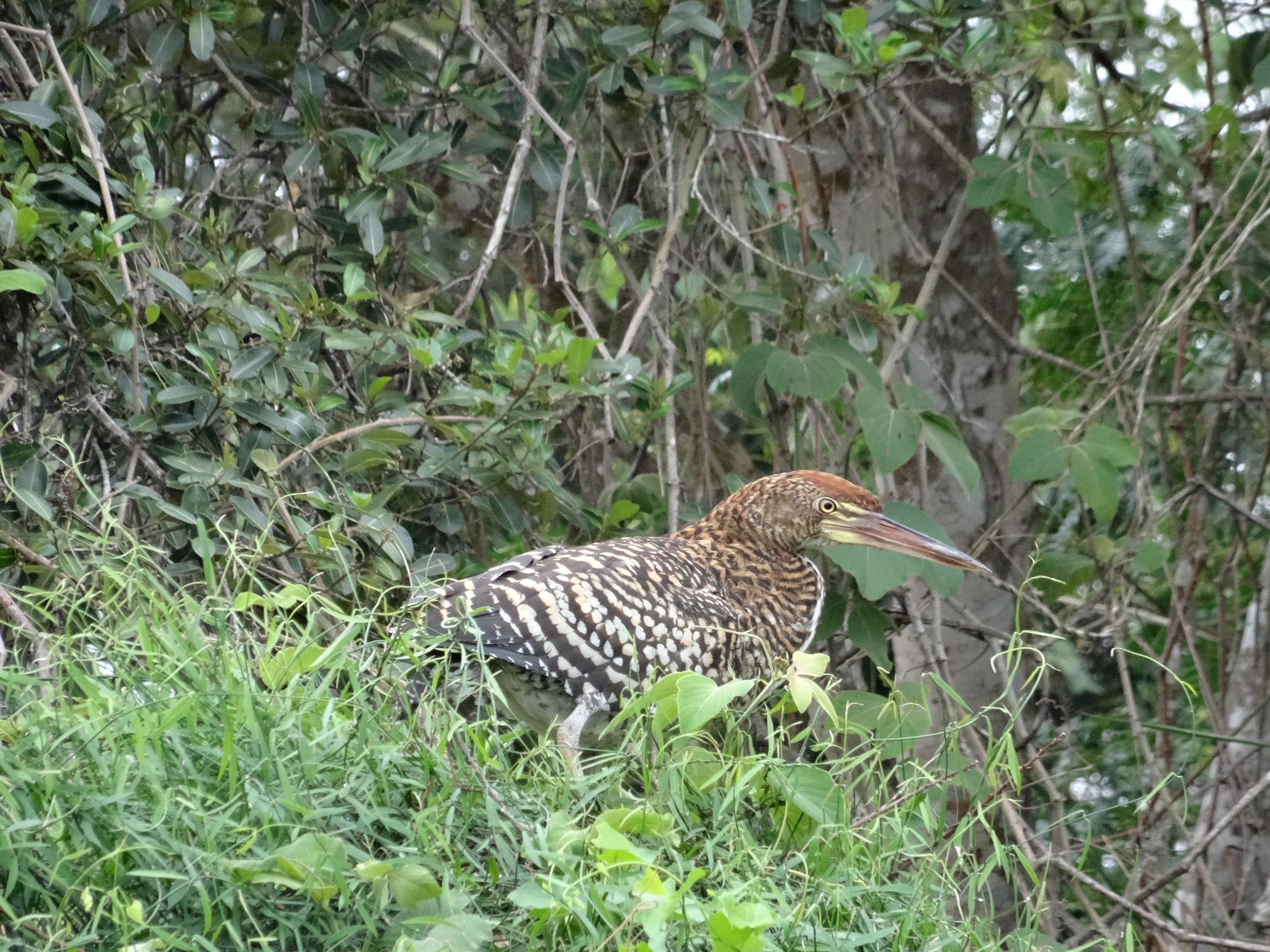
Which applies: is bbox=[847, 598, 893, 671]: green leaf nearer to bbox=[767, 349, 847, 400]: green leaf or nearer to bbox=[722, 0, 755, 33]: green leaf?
bbox=[767, 349, 847, 400]: green leaf

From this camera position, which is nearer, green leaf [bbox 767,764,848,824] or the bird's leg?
green leaf [bbox 767,764,848,824]

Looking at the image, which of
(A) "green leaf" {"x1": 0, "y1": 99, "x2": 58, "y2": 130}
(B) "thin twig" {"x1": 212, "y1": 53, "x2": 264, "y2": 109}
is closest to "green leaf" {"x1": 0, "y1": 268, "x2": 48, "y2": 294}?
(A) "green leaf" {"x1": 0, "y1": 99, "x2": 58, "y2": 130}

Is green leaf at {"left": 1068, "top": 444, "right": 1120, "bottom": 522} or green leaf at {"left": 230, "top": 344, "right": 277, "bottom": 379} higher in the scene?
green leaf at {"left": 230, "top": 344, "right": 277, "bottom": 379}

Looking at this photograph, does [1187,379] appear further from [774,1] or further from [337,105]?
[337,105]

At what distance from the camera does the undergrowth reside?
1646 mm

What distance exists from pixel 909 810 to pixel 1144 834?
203cm

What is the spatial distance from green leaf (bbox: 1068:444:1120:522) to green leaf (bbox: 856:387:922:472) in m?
0.43

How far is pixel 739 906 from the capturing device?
1.63 meters

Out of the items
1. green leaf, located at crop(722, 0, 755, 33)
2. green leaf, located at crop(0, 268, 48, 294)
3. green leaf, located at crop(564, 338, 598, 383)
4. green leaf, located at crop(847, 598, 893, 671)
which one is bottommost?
green leaf, located at crop(847, 598, 893, 671)

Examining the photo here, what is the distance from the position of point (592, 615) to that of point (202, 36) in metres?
1.64

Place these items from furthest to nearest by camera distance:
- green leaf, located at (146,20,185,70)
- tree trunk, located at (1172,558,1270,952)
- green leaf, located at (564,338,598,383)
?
tree trunk, located at (1172,558,1270,952) < green leaf, located at (146,20,185,70) < green leaf, located at (564,338,598,383)

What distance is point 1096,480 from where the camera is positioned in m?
3.62

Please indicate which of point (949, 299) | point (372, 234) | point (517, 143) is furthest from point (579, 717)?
point (949, 299)

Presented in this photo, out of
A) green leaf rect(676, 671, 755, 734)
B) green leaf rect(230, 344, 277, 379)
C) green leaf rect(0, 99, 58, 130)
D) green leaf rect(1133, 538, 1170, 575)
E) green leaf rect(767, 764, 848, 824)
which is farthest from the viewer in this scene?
green leaf rect(1133, 538, 1170, 575)
